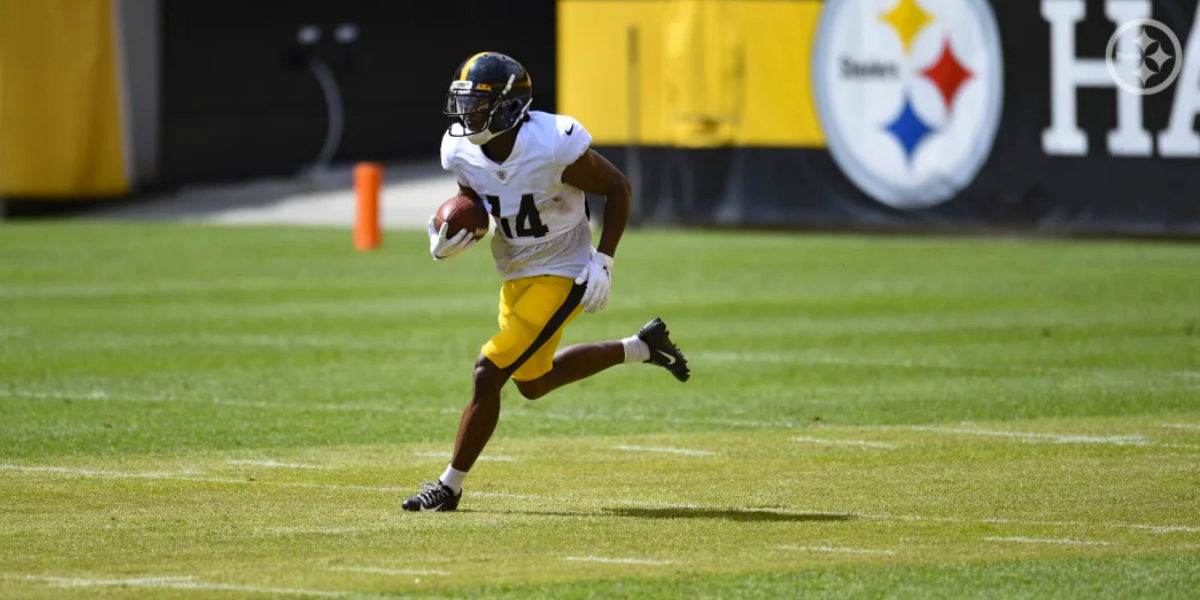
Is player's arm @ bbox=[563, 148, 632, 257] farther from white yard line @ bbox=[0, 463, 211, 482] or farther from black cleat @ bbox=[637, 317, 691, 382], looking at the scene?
white yard line @ bbox=[0, 463, 211, 482]

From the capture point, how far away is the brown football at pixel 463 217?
901 centimetres

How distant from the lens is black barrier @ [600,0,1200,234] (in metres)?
22.8

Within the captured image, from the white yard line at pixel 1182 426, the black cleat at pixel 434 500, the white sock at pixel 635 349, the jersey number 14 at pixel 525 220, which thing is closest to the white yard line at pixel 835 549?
the black cleat at pixel 434 500

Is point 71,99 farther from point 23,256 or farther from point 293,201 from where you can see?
point 23,256

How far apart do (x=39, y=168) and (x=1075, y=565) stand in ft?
82.2

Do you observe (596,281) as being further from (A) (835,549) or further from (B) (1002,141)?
(B) (1002,141)

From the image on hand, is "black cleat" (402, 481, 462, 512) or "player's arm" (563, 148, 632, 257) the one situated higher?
"player's arm" (563, 148, 632, 257)

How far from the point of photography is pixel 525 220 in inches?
365

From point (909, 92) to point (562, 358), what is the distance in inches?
615

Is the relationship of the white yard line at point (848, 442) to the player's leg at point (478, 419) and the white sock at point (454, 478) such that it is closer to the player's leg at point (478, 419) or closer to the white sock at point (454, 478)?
the player's leg at point (478, 419)

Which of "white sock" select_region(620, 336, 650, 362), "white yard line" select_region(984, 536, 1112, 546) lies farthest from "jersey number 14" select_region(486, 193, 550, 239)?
"white yard line" select_region(984, 536, 1112, 546)

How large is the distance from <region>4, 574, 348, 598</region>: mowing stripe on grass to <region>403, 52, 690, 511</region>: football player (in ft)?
6.33

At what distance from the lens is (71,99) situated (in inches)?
1183

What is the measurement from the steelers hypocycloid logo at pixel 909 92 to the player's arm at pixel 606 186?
50.8 feet
